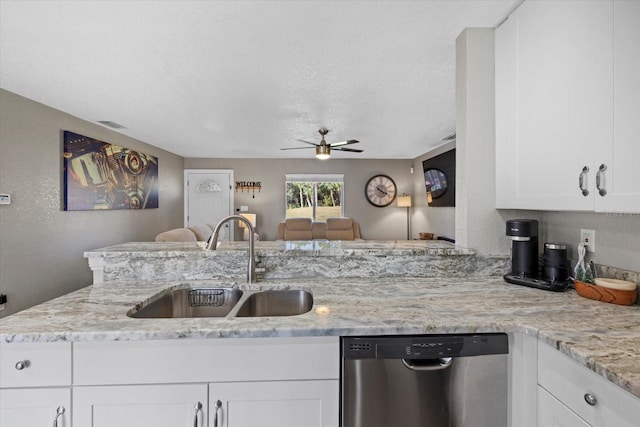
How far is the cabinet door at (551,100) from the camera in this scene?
1.16 meters

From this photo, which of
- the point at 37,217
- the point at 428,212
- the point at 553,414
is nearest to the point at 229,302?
the point at 553,414

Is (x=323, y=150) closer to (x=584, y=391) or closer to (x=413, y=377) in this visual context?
(x=413, y=377)

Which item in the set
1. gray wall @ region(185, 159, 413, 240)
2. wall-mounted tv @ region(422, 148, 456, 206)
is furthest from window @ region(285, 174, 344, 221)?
wall-mounted tv @ region(422, 148, 456, 206)

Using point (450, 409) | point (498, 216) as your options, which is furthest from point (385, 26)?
point (450, 409)

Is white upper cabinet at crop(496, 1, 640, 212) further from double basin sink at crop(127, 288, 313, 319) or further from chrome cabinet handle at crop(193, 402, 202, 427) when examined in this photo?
chrome cabinet handle at crop(193, 402, 202, 427)

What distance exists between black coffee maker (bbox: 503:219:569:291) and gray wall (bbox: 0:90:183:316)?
13.1 ft

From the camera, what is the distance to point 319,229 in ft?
22.0

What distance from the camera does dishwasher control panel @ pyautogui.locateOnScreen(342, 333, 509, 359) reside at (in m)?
1.07

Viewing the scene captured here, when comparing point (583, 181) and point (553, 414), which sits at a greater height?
point (583, 181)

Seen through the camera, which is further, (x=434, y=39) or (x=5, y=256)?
(x=5, y=256)

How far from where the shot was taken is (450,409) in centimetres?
109

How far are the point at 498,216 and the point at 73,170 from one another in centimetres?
428

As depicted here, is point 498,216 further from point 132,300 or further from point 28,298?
point 28,298

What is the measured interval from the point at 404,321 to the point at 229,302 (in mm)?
925
